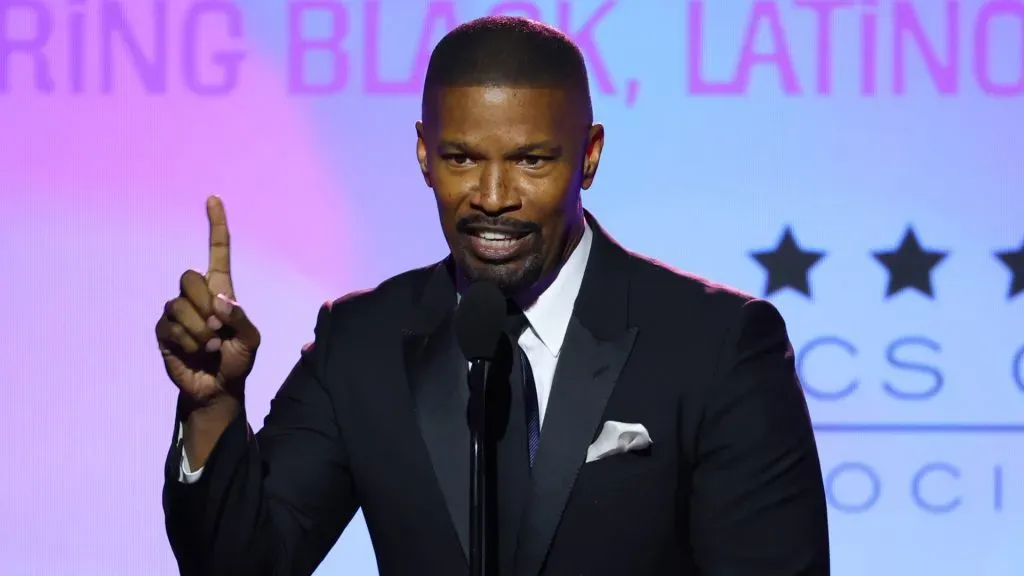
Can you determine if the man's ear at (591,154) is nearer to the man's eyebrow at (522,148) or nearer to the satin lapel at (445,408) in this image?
the man's eyebrow at (522,148)

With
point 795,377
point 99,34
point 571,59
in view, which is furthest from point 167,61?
point 795,377

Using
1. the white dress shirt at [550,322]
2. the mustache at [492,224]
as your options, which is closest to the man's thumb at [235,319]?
the mustache at [492,224]

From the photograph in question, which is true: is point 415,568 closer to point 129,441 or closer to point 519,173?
point 519,173

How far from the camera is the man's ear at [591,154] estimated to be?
6.96 ft

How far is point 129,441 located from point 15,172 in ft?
2.03

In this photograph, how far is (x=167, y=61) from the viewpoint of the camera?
3.31 metres

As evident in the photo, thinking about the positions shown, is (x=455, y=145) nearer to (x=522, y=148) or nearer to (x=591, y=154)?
(x=522, y=148)

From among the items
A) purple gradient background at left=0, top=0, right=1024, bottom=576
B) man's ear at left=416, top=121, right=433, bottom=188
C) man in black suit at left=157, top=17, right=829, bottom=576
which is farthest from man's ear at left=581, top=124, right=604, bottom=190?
purple gradient background at left=0, top=0, right=1024, bottom=576

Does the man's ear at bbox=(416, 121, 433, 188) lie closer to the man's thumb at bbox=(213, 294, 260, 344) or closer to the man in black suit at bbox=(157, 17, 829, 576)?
the man in black suit at bbox=(157, 17, 829, 576)

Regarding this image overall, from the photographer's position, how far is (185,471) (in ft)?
6.40

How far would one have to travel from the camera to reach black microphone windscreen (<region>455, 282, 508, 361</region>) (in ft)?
5.40

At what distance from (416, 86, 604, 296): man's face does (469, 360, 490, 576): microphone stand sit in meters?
0.37

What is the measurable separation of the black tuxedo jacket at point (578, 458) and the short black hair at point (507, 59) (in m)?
0.28

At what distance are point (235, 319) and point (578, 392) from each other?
0.47 m
